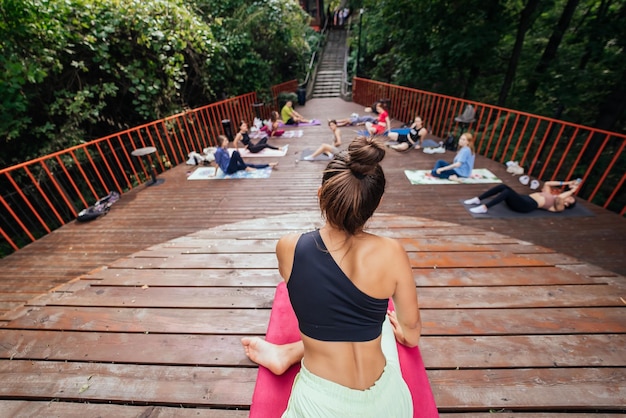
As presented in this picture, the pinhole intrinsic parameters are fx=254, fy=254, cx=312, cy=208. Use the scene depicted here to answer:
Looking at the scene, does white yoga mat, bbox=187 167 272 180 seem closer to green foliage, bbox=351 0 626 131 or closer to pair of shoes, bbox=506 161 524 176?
pair of shoes, bbox=506 161 524 176

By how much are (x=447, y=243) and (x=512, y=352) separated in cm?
140

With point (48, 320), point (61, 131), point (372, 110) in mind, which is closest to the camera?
point (48, 320)

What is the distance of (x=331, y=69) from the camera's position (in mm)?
19109

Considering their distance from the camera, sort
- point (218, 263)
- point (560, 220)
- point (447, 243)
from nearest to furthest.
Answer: point (218, 263), point (447, 243), point (560, 220)

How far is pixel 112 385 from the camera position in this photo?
177cm

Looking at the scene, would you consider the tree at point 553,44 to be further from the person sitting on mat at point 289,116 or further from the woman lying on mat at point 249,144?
the woman lying on mat at point 249,144

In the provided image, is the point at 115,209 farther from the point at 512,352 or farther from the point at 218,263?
the point at 512,352

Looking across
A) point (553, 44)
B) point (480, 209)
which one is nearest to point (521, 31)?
point (553, 44)

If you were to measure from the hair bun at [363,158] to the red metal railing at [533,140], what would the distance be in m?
5.58

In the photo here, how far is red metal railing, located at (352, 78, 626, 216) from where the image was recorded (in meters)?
5.27

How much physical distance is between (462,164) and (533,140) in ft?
10.4

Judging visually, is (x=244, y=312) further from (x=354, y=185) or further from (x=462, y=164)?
(x=462, y=164)

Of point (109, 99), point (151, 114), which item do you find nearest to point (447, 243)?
point (151, 114)

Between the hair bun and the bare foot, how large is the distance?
1.32 metres
